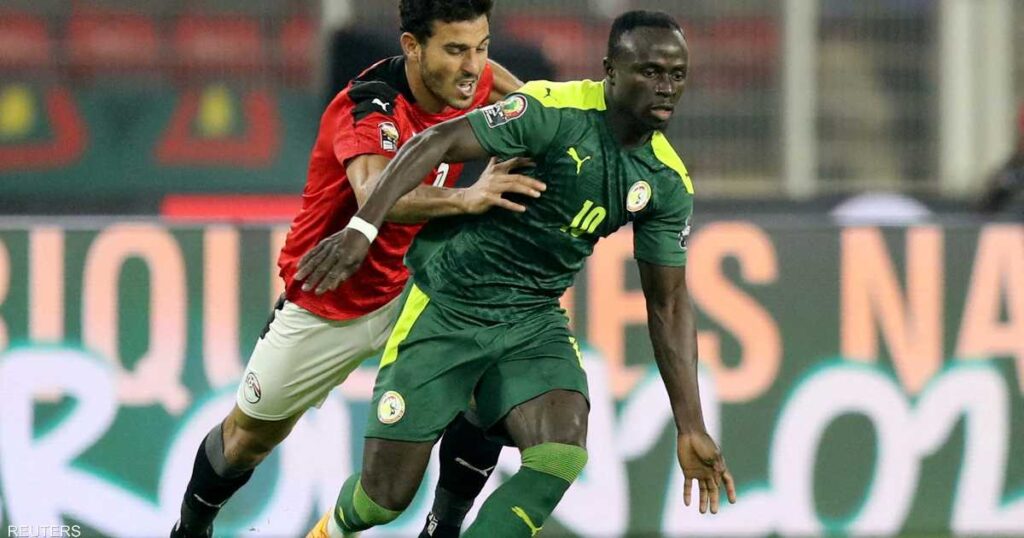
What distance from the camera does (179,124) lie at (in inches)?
462

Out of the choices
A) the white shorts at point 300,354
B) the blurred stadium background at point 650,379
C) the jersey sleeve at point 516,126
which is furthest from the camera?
the blurred stadium background at point 650,379

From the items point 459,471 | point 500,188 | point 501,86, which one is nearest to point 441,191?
point 500,188

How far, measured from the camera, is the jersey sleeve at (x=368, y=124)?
5.34m

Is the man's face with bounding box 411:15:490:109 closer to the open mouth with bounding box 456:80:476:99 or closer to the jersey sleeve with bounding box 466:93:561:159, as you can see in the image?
the open mouth with bounding box 456:80:476:99

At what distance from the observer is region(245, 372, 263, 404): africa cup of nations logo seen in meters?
5.84

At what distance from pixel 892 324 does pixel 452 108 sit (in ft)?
8.90

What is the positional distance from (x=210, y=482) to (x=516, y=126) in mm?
1810

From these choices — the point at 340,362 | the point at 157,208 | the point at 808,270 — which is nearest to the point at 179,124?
the point at 157,208

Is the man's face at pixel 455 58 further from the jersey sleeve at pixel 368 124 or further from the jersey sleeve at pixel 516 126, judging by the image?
the jersey sleeve at pixel 516 126

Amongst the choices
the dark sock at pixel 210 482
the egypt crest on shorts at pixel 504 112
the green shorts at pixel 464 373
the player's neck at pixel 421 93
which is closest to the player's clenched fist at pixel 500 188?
the egypt crest on shorts at pixel 504 112

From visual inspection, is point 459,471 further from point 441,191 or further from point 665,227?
point 665,227

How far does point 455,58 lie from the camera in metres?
5.38

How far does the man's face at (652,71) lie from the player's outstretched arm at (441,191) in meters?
0.37

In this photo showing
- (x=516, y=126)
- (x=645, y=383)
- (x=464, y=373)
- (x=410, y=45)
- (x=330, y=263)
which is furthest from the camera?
(x=645, y=383)
